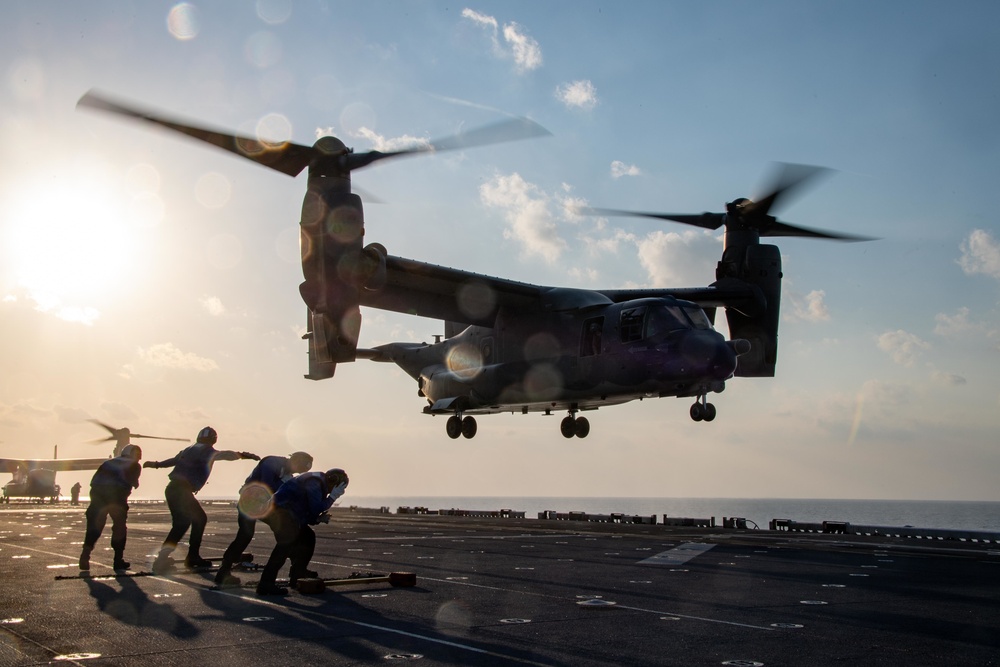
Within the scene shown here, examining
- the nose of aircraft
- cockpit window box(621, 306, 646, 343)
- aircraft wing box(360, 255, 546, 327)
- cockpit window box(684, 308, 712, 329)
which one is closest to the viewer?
the nose of aircraft

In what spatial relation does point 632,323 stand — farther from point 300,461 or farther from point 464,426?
point 300,461

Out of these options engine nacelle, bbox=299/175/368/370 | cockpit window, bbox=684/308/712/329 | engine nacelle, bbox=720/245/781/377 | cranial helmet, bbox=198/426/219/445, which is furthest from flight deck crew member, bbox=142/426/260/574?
engine nacelle, bbox=720/245/781/377

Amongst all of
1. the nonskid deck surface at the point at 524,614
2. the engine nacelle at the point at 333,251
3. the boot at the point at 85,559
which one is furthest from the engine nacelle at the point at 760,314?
the boot at the point at 85,559

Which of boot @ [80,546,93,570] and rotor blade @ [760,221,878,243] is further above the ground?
rotor blade @ [760,221,878,243]

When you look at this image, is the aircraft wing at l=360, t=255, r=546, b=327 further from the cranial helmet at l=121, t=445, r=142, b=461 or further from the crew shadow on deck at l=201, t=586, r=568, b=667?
the crew shadow on deck at l=201, t=586, r=568, b=667

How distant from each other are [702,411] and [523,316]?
7894 mm

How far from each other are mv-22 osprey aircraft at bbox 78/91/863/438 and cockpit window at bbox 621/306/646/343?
5 centimetres

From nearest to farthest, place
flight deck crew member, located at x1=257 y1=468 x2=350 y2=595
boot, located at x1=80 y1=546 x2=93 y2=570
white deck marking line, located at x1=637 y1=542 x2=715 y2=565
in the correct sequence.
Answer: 1. flight deck crew member, located at x1=257 y1=468 x2=350 y2=595
2. boot, located at x1=80 y1=546 x2=93 y2=570
3. white deck marking line, located at x1=637 y1=542 x2=715 y2=565

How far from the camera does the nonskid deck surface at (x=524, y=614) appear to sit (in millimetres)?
7574

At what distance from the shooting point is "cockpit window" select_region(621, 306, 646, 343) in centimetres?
2692

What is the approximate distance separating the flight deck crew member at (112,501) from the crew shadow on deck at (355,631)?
378cm

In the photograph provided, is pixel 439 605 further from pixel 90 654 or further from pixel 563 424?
pixel 563 424

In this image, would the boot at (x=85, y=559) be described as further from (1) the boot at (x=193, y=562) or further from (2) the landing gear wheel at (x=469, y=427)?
(2) the landing gear wheel at (x=469, y=427)

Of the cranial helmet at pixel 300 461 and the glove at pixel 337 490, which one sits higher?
the cranial helmet at pixel 300 461
